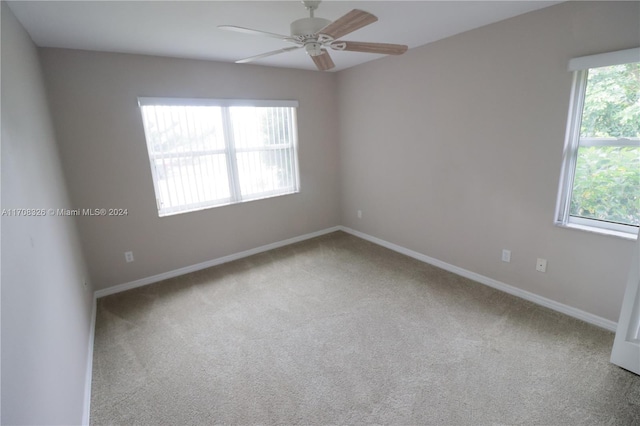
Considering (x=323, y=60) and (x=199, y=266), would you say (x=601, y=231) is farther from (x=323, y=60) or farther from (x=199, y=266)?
(x=199, y=266)

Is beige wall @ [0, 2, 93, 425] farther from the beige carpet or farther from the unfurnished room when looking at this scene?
the beige carpet

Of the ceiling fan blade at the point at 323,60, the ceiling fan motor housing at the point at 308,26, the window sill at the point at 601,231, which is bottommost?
the window sill at the point at 601,231

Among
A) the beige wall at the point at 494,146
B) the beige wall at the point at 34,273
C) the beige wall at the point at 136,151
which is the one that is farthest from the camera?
the beige wall at the point at 136,151

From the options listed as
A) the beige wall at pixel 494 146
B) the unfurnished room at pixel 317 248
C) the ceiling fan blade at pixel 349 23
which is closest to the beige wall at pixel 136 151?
the unfurnished room at pixel 317 248

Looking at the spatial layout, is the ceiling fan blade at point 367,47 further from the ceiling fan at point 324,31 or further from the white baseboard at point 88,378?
the white baseboard at point 88,378

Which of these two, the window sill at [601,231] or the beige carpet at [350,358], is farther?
the window sill at [601,231]

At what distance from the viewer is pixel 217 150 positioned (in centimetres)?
356

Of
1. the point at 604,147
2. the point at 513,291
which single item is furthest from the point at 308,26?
the point at 513,291

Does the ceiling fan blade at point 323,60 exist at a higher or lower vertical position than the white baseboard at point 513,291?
higher

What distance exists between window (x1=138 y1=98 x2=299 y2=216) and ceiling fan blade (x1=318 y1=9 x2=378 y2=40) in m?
2.15

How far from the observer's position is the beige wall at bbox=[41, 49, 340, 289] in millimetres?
2727

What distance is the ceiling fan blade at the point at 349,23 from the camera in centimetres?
142

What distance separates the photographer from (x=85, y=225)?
2928 millimetres

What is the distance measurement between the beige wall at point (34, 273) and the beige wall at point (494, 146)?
10.7ft
